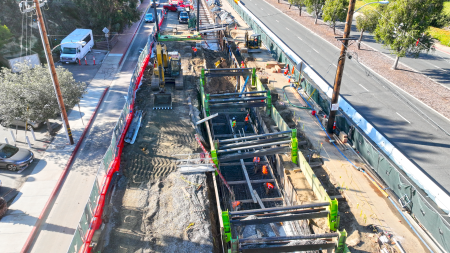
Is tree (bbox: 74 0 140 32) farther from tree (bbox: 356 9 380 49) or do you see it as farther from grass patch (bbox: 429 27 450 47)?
grass patch (bbox: 429 27 450 47)

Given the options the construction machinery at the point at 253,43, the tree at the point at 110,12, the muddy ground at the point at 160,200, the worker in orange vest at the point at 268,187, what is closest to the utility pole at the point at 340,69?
the worker in orange vest at the point at 268,187

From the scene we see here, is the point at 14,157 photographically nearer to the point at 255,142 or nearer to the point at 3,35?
the point at 255,142

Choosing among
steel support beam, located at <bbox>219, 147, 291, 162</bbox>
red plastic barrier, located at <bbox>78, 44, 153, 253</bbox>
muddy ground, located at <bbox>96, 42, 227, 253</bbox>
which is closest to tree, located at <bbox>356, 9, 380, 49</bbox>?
steel support beam, located at <bbox>219, 147, 291, 162</bbox>

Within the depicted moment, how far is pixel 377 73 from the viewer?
33.5 m

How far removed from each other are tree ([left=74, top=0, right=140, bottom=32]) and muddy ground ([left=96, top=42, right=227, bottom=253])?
946 inches

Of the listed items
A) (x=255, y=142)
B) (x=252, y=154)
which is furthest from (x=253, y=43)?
(x=252, y=154)

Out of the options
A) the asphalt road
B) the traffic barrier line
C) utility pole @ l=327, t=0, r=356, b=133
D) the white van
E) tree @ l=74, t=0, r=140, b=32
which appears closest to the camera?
the traffic barrier line

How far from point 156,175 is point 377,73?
2705 centimetres

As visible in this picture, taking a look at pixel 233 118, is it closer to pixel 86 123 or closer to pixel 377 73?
pixel 86 123

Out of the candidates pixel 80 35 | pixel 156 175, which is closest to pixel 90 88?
pixel 80 35

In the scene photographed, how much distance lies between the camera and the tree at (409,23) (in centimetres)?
3014

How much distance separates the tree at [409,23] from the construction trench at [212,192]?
17.6 metres

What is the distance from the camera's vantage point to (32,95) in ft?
65.4

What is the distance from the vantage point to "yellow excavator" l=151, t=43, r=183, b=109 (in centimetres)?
2514
